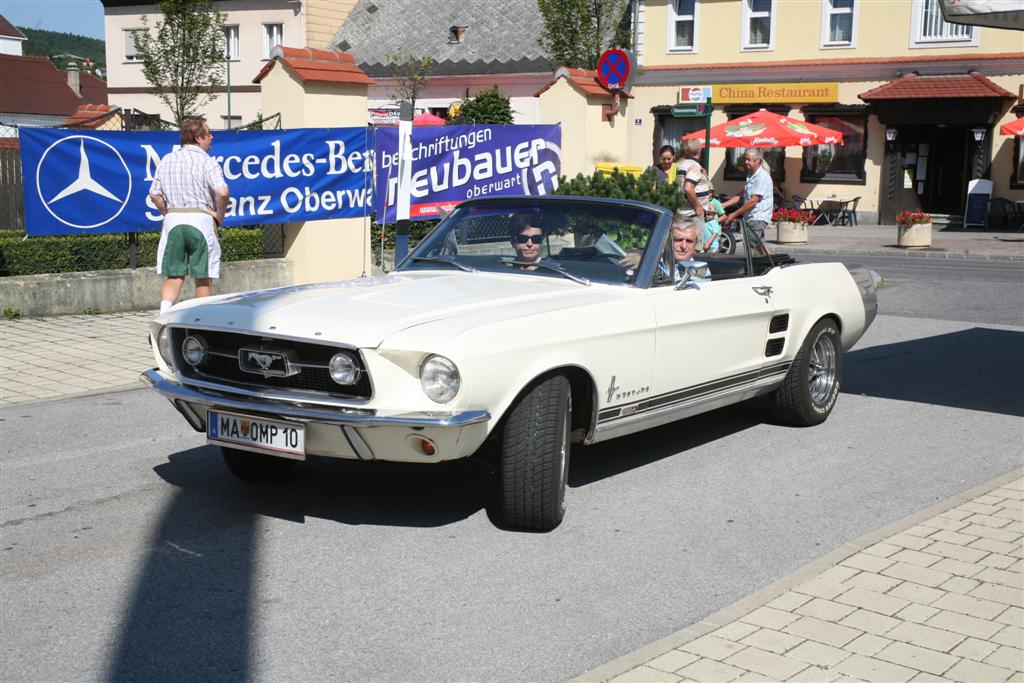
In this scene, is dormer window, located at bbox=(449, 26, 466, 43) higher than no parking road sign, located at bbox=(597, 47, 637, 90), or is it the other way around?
dormer window, located at bbox=(449, 26, 466, 43)

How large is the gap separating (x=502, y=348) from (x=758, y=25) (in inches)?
1269

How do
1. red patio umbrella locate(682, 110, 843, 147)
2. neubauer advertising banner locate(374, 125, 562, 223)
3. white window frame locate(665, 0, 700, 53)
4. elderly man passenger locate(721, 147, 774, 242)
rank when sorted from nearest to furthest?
elderly man passenger locate(721, 147, 774, 242)
neubauer advertising banner locate(374, 125, 562, 223)
red patio umbrella locate(682, 110, 843, 147)
white window frame locate(665, 0, 700, 53)

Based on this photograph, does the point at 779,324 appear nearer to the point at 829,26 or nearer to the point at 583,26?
the point at 829,26

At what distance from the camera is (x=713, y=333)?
6688 mm

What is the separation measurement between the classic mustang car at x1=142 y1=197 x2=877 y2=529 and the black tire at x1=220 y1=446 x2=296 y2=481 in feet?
0.04

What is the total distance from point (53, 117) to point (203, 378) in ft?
226

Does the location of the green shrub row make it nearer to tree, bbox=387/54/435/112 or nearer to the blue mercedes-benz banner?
the blue mercedes-benz banner

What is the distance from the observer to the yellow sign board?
111 feet

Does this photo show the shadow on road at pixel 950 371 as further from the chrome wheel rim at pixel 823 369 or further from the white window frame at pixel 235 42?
the white window frame at pixel 235 42

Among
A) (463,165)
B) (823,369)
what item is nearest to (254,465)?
(823,369)

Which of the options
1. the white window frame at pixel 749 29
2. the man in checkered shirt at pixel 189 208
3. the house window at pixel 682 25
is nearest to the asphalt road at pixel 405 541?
the man in checkered shirt at pixel 189 208

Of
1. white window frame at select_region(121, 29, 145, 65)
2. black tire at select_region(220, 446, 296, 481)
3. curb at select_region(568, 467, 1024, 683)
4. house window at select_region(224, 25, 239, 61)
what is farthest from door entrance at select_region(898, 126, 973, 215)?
white window frame at select_region(121, 29, 145, 65)

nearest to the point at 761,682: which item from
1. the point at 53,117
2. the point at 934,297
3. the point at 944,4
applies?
the point at 944,4

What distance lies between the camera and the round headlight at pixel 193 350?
5.67 meters
